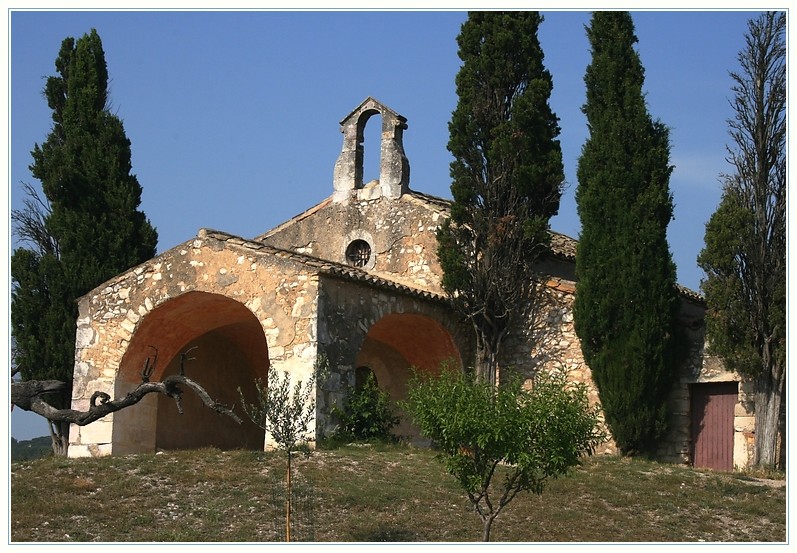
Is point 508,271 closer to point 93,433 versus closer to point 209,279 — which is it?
point 209,279

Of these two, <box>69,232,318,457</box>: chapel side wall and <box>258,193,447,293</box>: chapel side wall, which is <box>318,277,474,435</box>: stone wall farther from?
<box>258,193,447,293</box>: chapel side wall

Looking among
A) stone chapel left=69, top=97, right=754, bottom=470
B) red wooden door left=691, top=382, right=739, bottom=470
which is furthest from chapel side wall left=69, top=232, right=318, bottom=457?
red wooden door left=691, top=382, right=739, bottom=470

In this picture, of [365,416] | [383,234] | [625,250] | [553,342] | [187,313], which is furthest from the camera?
[383,234]

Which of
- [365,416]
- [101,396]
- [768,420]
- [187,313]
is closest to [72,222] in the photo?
[187,313]

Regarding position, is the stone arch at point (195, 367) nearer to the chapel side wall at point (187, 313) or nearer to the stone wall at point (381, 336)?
the chapel side wall at point (187, 313)

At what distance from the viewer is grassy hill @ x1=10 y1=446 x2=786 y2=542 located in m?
14.7

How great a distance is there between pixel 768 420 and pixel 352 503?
25.0ft

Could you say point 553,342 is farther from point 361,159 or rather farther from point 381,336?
point 361,159

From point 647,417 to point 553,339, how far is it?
249 cm

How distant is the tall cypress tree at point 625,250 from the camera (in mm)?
20469

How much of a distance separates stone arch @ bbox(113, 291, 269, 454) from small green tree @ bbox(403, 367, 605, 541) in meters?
7.48

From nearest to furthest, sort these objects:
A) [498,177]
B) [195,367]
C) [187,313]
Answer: [187,313]
[498,177]
[195,367]

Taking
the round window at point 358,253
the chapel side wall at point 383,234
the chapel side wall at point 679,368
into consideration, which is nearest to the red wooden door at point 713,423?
the chapel side wall at point 679,368

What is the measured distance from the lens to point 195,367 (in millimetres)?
22500
